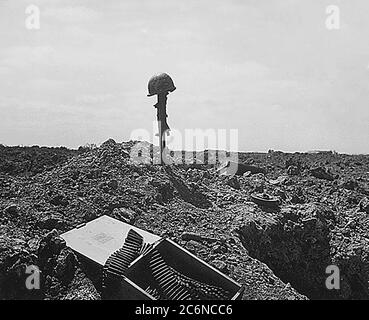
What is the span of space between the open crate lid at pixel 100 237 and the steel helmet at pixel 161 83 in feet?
11.5

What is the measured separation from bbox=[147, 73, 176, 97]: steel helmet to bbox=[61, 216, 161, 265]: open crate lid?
3504mm

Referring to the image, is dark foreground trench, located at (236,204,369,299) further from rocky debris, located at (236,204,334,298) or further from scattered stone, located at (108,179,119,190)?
scattered stone, located at (108,179,119,190)

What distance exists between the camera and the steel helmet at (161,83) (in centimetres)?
1054

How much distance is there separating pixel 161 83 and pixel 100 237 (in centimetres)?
424

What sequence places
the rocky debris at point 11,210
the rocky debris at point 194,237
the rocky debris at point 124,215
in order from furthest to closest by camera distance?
the rocky debris at point 124,215 → the rocky debris at point 194,237 → the rocky debris at point 11,210

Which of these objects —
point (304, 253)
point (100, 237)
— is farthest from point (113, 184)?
point (304, 253)

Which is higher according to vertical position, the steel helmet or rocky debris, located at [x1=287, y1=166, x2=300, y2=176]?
the steel helmet

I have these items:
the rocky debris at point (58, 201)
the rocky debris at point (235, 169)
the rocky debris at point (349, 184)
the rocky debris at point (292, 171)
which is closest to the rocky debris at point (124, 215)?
the rocky debris at point (58, 201)

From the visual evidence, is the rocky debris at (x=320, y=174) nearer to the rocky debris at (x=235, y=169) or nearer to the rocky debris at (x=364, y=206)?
the rocky debris at (x=235, y=169)

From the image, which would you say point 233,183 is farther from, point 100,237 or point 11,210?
point 11,210

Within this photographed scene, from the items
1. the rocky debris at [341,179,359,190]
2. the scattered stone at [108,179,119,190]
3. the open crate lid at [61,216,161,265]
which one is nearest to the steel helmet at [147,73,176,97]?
the scattered stone at [108,179,119,190]

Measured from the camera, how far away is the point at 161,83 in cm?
1053

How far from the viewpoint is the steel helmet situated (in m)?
10.5

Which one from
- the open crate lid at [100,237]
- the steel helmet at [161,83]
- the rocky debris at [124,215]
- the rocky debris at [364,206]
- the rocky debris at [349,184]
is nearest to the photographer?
the open crate lid at [100,237]
